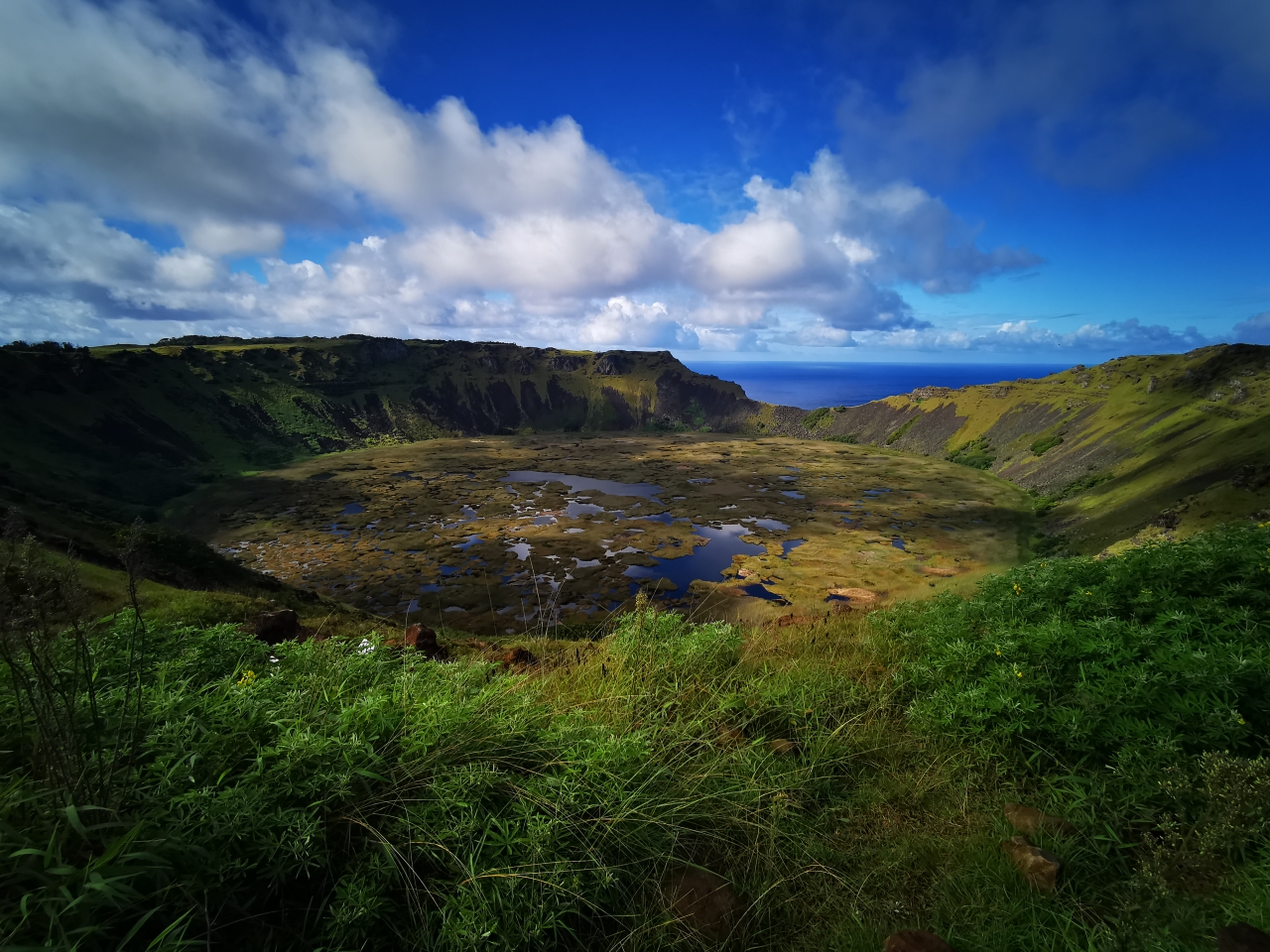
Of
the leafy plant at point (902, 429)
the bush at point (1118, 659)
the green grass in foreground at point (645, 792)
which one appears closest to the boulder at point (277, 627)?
the green grass in foreground at point (645, 792)

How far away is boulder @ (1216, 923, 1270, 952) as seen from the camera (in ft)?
7.19

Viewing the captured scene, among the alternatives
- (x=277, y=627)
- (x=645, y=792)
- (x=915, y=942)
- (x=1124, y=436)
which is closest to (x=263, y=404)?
(x=277, y=627)

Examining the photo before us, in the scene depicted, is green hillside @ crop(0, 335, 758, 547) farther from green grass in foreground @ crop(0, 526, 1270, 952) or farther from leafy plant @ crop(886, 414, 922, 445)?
leafy plant @ crop(886, 414, 922, 445)

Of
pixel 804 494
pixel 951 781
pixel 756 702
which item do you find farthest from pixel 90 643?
pixel 804 494

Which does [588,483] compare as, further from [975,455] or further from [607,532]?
[975,455]

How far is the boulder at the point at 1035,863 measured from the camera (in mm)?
3053

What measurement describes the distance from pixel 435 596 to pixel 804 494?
50.7m

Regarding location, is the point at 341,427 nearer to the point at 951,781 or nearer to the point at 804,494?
the point at 804,494

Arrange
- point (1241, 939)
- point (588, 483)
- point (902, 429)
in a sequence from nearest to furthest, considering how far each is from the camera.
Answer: point (1241, 939), point (588, 483), point (902, 429)

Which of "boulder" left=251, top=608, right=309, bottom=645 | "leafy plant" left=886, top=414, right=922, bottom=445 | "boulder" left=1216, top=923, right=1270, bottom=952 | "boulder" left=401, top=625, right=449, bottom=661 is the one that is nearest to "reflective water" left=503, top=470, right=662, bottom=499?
"leafy plant" left=886, top=414, right=922, bottom=445

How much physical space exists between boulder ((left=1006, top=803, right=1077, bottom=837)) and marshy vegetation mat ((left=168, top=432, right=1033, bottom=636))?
19.6 ft

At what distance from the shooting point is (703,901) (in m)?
3.09

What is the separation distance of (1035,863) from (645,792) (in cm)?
245

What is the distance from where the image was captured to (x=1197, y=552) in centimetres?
520
